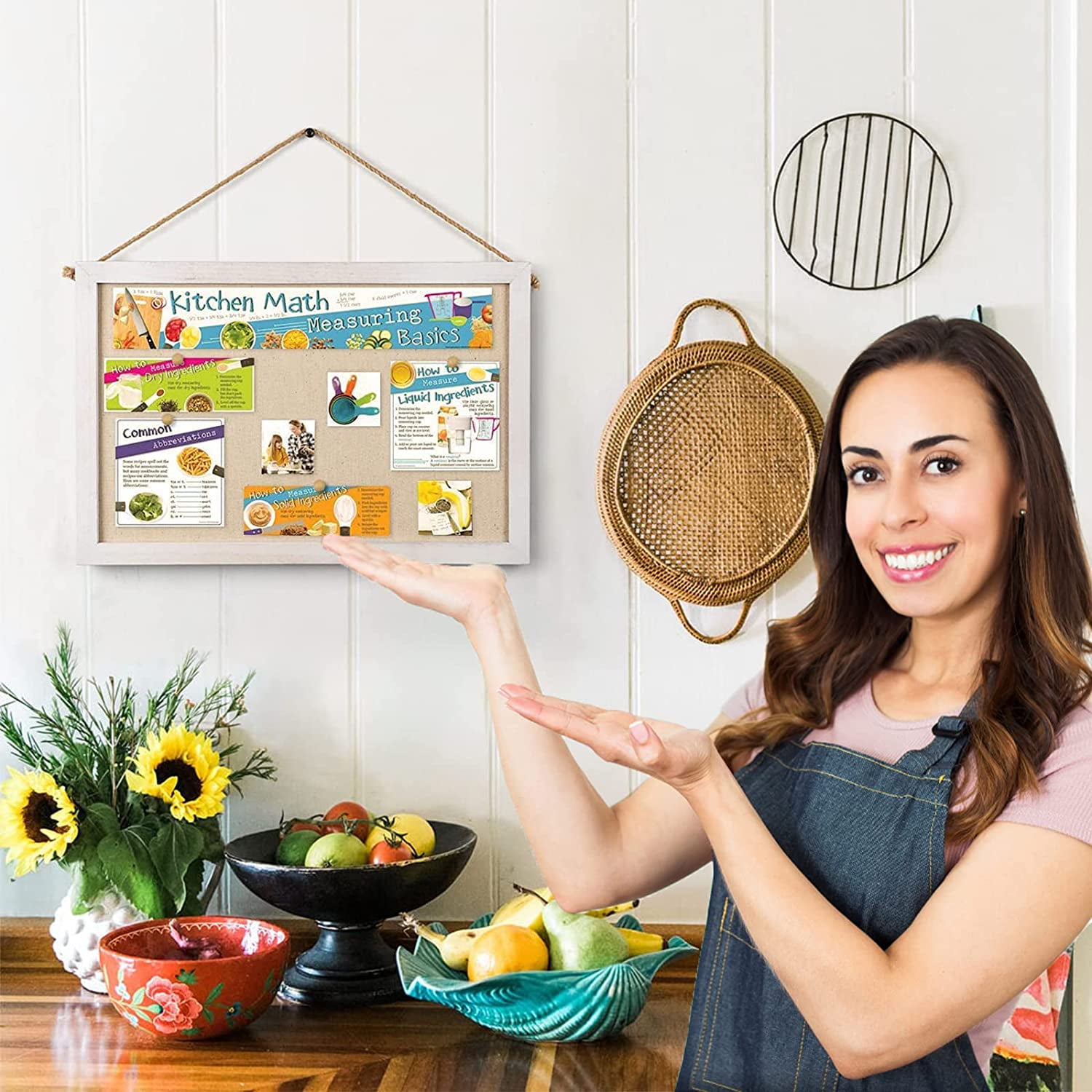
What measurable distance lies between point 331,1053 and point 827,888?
0.61 metres

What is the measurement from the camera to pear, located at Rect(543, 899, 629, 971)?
4.84 ft

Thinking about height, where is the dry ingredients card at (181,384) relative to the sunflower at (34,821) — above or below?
above

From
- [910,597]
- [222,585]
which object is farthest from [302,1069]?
[910,597]

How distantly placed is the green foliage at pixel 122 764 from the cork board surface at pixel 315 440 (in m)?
0.19

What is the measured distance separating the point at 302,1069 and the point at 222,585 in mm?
679

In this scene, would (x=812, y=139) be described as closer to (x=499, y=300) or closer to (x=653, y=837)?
(x=499, y=300)

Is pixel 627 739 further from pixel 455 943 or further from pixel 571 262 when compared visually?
pixel 571 262

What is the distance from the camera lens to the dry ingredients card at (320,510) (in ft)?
5.72

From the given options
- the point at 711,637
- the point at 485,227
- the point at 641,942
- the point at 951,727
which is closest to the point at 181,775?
the point at 641,942

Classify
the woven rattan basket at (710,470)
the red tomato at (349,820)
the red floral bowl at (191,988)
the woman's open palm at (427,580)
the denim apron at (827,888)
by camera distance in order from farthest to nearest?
1. the woven rattan basket at (710,470)
2. the red tomato at (349,820)
3. the red floral bowl at (191,988)
4. the woman's open palm at (427,580)
5. the denim apron at (827,888)

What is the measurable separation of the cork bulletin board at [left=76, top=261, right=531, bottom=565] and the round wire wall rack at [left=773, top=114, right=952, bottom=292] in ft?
1.36

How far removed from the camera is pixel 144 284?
69.0 inches

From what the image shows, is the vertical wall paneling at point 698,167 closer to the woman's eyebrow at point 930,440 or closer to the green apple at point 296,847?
the green apple at point 296,847

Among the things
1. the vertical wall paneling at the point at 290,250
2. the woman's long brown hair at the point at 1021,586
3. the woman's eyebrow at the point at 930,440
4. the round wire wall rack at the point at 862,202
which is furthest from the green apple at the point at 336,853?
the round wire wall rack at the point at 862,202
